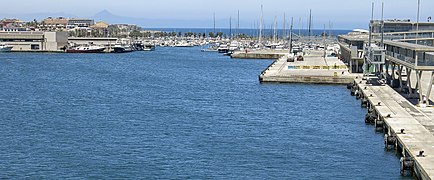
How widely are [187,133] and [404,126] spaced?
10817 mm

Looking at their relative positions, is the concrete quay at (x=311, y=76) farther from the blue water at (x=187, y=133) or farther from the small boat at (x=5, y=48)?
the small boat at (x=5, y=48)

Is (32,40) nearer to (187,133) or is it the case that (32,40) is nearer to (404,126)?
(187,133)

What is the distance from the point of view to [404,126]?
33.1m

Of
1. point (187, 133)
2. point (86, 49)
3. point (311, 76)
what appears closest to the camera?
point (187, 133)

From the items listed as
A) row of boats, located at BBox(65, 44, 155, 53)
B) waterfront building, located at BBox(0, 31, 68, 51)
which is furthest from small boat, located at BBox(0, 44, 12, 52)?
row of boats, located at BBox(65, 44, 155, 53)

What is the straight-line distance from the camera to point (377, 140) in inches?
1359

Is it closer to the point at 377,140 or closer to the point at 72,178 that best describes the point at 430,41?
the point at 377,140

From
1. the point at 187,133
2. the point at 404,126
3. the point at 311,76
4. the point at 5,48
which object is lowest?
the point at 187,133

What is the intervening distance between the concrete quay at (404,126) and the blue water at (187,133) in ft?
2.37

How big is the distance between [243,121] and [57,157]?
13.5m

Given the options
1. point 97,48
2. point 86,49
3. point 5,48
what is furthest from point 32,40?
point 97,48

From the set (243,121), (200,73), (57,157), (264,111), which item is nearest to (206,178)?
(57,157)

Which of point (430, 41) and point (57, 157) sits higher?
point (430, 41)

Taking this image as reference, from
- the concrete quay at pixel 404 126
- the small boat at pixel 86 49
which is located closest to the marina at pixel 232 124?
the concrete quay at pixel 404 126
